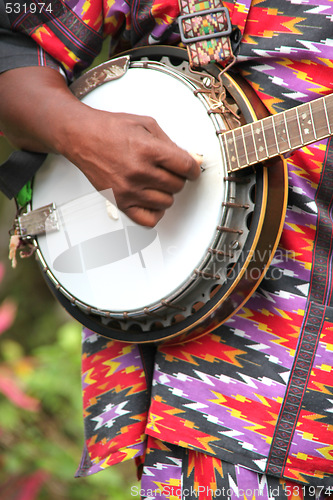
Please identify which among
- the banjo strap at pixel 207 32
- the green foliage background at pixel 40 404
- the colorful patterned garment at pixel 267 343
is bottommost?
the green foliage background at pixel 40 404

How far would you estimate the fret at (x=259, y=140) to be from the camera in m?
0.86

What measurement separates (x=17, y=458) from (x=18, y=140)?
1625mm

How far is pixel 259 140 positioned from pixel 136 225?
0.92 feet

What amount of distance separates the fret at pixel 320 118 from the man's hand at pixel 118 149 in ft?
0.68

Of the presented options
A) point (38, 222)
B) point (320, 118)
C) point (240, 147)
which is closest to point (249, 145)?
point (240, 147)

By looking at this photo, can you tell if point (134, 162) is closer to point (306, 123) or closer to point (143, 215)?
point (143, 215)

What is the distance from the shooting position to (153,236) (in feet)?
3.23

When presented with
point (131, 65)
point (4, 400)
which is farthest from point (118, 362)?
point (4, 400)

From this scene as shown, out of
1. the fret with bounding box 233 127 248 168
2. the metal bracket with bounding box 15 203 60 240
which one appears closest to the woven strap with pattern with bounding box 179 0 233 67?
the fret with bounding box 233 127 248 168

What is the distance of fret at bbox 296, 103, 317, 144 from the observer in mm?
813

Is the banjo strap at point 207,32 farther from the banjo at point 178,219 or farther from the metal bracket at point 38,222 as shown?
the metal bracket at point 38,222

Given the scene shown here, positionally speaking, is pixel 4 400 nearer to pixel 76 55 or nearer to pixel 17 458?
pixel 17 458

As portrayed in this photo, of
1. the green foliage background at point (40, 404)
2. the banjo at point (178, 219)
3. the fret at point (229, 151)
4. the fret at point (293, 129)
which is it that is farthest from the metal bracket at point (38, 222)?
the green foliage background at point (40, 404)

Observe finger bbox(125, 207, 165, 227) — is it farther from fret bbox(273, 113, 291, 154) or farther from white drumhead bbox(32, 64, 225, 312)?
fret bbox(273, 113, 291, 154)
